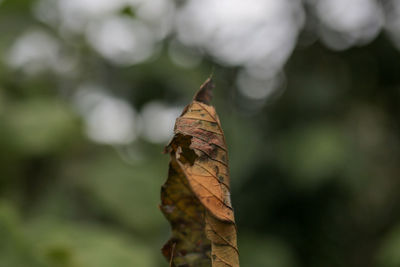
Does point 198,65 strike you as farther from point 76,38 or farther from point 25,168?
point 25,168

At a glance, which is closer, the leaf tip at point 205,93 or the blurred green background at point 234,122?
the leaf tip at point 205,93

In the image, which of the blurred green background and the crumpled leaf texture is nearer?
the crumpled leaf texture

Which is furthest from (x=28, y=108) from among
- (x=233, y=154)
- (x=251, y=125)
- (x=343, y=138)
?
(x=343, y=138)

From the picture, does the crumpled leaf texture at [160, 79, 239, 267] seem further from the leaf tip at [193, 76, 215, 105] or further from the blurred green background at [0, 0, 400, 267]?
the blurred green background at [0, 0, 400, 267]

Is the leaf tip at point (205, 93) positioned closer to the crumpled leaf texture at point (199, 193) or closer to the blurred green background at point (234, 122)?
the crumpled leaf texture at point (199, 193)

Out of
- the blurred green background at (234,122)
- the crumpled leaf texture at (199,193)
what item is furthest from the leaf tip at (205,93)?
the blurred green background at (234,122)

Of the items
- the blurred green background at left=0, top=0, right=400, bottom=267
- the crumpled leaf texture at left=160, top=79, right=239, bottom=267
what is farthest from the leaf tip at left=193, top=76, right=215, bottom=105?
the blurred green background at left=0, top=0, right=400, bottom=267
